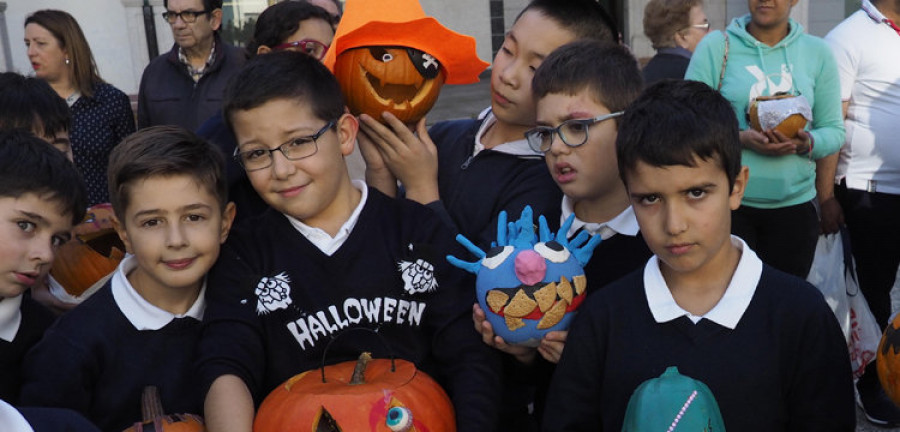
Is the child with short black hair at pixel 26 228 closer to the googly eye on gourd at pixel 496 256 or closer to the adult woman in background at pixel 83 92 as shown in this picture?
the googly eye on gourd at pixel 496 256

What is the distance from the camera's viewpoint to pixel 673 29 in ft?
20.4

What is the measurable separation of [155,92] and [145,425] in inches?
155

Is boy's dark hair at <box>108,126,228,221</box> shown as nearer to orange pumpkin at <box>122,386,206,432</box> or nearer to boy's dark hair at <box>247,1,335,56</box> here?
orange pumpkin at <box>122,386,206,432</box>

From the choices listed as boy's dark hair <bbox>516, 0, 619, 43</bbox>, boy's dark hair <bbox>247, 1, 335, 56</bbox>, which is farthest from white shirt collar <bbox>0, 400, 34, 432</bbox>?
boy's dark hair <bbox>247, 1, 335, 56</bbox>

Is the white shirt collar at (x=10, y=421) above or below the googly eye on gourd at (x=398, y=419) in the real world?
above

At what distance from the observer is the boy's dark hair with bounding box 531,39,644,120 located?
2.79m

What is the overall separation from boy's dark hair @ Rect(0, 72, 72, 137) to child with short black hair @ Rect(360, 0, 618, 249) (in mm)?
1397

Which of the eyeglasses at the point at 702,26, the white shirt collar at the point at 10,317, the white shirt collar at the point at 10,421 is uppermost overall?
the eyeglasses at the point at 702,26

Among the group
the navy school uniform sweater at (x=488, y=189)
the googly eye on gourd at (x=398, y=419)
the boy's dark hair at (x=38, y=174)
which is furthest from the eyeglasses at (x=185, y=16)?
the googly eye on gourd at (x=398, y=419)

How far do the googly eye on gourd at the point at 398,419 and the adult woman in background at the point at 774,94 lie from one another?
2.59 metres

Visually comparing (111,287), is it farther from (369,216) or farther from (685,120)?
(685,120)

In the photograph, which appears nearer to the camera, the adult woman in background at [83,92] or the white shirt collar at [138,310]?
the white shirt collar at [138,310]

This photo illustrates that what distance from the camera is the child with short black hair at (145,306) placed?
2.59 metres

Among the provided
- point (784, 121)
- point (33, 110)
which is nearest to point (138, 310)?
point (33, 110)
